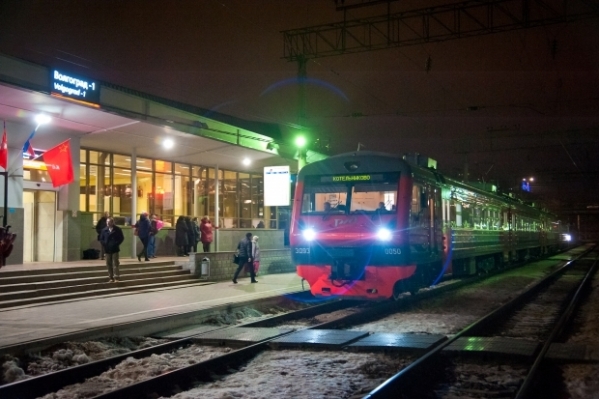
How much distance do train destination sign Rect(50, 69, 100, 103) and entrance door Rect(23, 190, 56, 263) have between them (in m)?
4.13

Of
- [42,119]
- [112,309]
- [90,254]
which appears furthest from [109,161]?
[112,309]

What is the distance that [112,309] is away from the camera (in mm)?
12883

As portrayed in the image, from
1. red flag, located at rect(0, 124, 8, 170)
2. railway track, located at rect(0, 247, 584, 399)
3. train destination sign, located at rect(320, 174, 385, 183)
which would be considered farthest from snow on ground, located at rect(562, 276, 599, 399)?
red flag, located at rect(0, 124, 8, 170)

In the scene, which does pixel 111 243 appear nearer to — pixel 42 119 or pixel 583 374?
pixel 42 119

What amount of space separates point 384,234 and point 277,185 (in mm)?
10441

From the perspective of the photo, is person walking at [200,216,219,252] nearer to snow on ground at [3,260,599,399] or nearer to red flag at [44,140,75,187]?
red flag at [44,140,75,187]

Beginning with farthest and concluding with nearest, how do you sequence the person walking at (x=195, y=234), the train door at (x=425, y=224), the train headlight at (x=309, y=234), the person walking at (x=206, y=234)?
1. the person walking at (x=195, y=234)
2. the person walking at (x=206, y=234)
3. the train headlight at (x=309, y=234)
4. the train door at (x=425, y=224)

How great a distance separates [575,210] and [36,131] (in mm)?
81308

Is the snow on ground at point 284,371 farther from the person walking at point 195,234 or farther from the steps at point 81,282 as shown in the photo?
the person walking at point 195,234

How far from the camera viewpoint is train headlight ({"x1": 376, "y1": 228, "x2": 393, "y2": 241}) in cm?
1355

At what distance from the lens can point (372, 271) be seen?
13.6 metres

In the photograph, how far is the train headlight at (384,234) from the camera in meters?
13.6

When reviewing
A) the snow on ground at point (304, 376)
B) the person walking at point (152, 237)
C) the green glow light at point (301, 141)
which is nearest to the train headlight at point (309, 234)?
the snow on ground at point (304, 376)

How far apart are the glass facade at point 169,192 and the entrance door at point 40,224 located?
1955 millimetres
